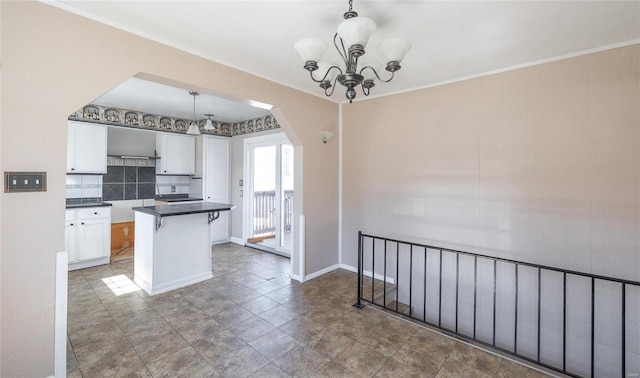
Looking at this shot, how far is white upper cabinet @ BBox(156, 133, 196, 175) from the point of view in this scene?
5.46m

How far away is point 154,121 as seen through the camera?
5.39m

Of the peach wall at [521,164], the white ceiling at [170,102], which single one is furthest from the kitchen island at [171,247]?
the peach wall at [521,164]

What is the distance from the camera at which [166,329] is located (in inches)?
102

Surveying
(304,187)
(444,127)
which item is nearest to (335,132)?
(304,187)

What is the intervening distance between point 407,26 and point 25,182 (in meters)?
2.94

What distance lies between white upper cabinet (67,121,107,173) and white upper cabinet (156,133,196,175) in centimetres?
93

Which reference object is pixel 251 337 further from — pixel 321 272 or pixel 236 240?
pixel 236 240

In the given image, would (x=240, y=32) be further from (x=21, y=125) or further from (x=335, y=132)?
(x=335, y=132)

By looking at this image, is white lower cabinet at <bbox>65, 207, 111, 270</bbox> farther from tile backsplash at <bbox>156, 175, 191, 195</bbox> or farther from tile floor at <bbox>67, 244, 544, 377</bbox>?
tile backsplash at <bbox>156, 175, 191, 195</bbox>

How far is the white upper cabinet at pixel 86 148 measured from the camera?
4371 mm

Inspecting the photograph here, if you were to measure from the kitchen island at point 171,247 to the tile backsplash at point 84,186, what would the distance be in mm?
2124

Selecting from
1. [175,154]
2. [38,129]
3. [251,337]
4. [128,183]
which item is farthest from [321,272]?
[128,183]

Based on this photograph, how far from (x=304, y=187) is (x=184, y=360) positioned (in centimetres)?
229

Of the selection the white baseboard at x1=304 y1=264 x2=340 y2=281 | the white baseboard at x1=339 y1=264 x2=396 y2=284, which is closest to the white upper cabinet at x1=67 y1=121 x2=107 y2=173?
the white baseboard at x1=304 y1=264 x2=340 y2=281
